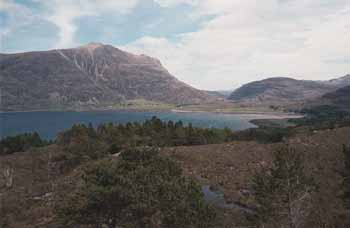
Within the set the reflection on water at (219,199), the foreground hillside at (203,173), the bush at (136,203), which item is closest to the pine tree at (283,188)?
the foreground hillside at (203,173)

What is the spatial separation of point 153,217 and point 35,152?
47503mm

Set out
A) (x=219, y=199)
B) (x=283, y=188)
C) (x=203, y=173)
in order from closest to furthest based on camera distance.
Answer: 1. (x=283, y=188)
2. (x=219, y=199)
3. (x=203, y=173)

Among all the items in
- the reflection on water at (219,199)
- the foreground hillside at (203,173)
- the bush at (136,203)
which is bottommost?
the reflection on water at (219,199)

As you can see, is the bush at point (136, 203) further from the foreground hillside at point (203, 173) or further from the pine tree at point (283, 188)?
the pine tree at point (283, 188)

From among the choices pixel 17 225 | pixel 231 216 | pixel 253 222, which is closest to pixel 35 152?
pixel 17 225

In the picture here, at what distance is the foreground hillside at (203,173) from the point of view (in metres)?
25.0

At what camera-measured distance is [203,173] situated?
41.1 meters

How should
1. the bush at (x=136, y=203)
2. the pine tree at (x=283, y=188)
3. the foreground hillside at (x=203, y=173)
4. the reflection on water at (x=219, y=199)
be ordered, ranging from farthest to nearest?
the reflection on water at (x=219, y=199)
the foreground hillside at (x=203, y=173)
the pine tree at (x=283, y=188)
the bush at (x=136, y=203)

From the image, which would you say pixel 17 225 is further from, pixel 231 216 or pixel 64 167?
pixel 64 167

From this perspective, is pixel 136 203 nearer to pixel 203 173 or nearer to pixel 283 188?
pixel 283 188

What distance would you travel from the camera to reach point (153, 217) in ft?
55.0

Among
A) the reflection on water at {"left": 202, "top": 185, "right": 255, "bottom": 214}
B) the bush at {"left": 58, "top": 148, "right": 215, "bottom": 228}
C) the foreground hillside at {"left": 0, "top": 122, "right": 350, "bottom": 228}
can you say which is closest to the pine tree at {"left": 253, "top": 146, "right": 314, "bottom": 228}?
the foreground hillside at {"left": 0, "top": 122, "right": 350, "bottom": 228}

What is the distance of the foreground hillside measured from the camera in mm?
25047

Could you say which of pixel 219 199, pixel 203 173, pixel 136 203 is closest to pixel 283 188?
pixel 136 203
